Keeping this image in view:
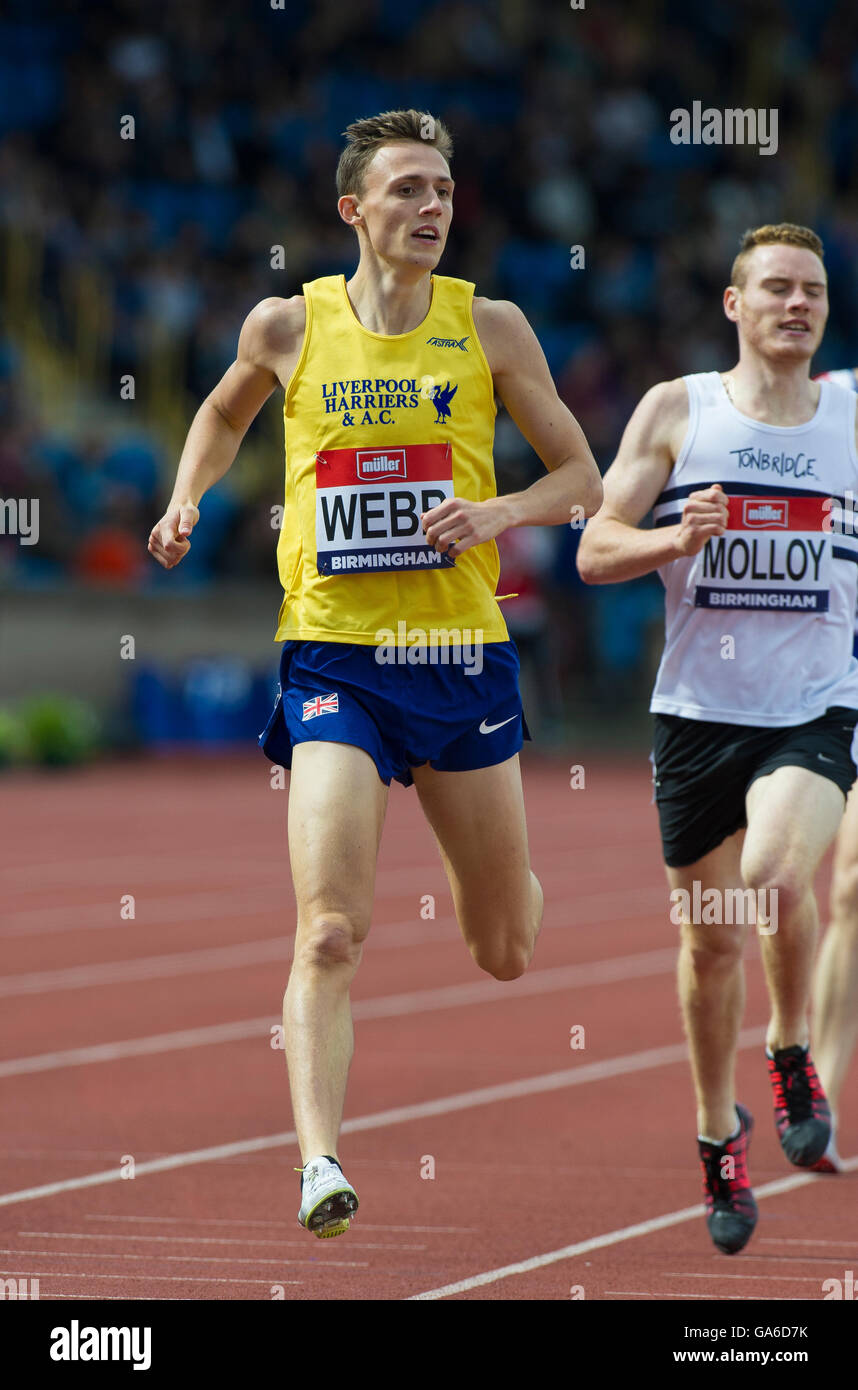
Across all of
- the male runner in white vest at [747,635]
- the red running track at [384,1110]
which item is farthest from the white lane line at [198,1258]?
the male runner in white vest at [747,635]

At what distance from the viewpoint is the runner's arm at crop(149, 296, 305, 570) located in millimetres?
5020

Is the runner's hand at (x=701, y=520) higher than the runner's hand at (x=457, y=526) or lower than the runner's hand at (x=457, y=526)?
higher

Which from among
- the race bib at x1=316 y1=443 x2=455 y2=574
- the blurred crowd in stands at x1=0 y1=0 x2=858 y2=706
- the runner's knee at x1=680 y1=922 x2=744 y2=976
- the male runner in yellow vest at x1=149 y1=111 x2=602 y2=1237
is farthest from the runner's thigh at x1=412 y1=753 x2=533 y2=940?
the blurred crowd in stands at x1=0 y1=0 x2=858 y2=706

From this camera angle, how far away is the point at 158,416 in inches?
893

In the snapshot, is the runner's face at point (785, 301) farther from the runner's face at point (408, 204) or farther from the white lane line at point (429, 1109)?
the white lane line at point (429, 1109)

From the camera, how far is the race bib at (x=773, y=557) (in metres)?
5.70

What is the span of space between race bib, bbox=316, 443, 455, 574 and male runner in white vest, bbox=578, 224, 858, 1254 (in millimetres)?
765

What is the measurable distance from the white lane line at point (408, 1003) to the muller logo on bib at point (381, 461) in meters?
3.50

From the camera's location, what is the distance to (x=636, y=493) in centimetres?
584

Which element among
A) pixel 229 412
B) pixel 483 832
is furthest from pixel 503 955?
pixel 229 412

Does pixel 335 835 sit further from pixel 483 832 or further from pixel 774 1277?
pixel 774 1277

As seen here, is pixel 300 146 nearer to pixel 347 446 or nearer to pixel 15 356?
pixel 15 356

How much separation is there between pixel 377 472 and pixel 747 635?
4.12 ft

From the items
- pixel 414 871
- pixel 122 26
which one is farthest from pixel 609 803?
pixel 122 26
